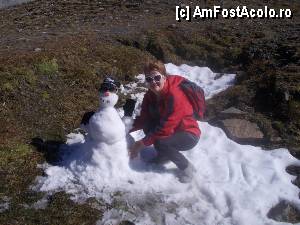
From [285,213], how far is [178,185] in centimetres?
173

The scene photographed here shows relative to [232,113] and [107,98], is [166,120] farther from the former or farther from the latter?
[232,113]

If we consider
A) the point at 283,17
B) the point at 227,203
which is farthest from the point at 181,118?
the point at 283,17

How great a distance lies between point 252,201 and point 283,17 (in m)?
11.2

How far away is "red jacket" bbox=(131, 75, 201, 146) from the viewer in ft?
23.7

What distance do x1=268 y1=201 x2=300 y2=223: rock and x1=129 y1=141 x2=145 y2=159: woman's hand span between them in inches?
89.3

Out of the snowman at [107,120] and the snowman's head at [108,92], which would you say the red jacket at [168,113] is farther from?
the snowman's head at [108,92]

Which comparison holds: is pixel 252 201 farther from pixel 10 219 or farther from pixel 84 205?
pixel 10 219

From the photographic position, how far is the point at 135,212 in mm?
6797

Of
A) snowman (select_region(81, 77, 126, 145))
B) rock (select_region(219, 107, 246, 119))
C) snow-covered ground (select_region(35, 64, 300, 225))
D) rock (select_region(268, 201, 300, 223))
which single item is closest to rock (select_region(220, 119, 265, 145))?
rock (select_region(219, 107, 246, 119))

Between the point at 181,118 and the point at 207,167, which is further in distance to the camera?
the point at 207,167

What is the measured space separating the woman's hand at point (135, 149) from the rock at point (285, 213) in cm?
227

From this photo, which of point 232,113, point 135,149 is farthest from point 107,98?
point 232,113

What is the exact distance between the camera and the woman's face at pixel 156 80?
7.16m

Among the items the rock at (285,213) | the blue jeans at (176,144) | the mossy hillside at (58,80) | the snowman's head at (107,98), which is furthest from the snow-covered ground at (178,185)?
the mossy hillside at (58,80)
